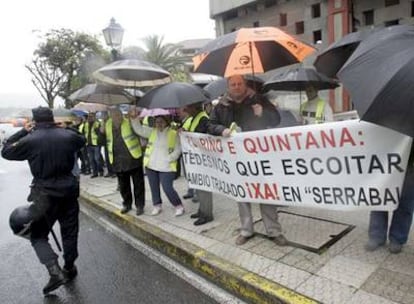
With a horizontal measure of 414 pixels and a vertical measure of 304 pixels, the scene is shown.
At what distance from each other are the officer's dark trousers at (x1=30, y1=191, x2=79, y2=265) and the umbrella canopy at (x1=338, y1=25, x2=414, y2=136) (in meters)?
2.94

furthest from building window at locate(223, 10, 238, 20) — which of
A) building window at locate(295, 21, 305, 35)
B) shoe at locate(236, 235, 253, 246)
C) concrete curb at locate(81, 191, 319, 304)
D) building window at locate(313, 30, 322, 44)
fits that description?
shoe at locate(236, 235, 253, 246)

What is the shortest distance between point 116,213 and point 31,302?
8.10 feet

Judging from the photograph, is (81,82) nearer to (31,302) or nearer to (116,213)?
(116,213)

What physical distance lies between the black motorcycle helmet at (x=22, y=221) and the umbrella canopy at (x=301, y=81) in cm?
354

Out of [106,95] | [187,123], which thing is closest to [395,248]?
[187,123]

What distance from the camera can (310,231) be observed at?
14.3 feet

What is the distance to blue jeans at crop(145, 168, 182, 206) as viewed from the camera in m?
5.39

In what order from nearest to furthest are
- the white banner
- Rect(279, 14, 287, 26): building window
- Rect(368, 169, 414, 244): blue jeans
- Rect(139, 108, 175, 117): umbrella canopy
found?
the white banner → Rect(368, 169, 414, 244): blue jeans → Rect(139, 108, 175, 117): umbrella canopy → Rect(279, 14, 287, 26): building window

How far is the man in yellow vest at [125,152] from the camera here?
5.62 metres

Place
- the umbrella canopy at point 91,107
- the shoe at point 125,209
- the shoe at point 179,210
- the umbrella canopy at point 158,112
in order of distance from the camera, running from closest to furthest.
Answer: the umbrella canopy at point 158,112 < the shoe at point 179,210 < the shoe at point 125,209 < the umbrella canopy at point 91,107

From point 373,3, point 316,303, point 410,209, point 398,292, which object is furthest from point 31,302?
point 373,3

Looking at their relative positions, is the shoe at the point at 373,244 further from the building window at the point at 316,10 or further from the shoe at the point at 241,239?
the building window at the point at 316,10

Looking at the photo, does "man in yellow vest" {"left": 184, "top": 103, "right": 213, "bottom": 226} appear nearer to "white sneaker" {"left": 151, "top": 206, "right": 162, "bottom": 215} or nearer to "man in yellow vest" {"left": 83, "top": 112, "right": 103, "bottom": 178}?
"white sneaker" {"left": 151, "top": 206, "right": 162, "bottom": 215}

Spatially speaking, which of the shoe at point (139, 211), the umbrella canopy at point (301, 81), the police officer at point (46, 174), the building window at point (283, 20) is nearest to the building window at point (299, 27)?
the building window at point (283, 20)
